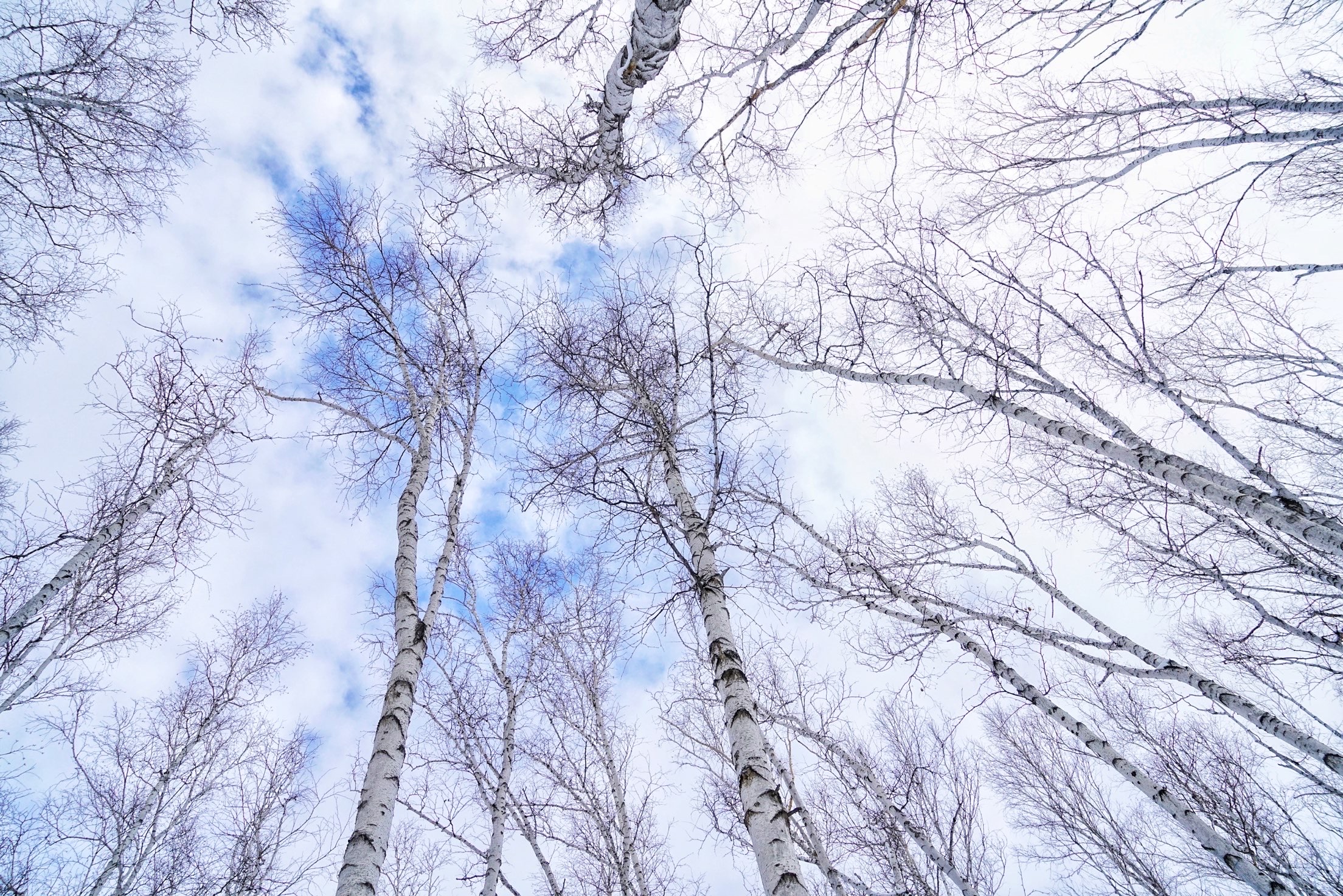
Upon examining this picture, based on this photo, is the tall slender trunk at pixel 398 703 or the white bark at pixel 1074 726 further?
the white bark at pixel 1074 726

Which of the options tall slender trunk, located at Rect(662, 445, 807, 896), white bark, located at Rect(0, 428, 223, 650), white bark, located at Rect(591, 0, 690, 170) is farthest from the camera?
white bark, located at Rect(0, 428, 223, 650)

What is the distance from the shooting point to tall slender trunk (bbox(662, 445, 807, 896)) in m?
2.82

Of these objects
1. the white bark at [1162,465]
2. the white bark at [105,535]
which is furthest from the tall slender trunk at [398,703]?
the white bark at [1162,465]

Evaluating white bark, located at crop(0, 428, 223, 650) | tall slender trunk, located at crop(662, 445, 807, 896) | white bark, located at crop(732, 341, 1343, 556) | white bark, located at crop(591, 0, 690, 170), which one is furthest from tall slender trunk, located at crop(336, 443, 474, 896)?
white bark, located at crop(732, 341, 1343, 556)

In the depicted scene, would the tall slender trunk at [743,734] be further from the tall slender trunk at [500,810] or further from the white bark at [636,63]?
the tall slender trunk at [500,810]

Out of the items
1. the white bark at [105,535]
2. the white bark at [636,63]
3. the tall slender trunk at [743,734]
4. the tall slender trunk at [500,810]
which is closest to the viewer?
the tall slender trunk at [743,734]

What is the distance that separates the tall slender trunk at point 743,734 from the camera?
2.82m

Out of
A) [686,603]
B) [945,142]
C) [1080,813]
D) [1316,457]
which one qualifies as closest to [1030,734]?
[1080,813]

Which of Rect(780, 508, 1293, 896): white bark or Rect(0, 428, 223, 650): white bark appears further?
Rect(0, 428, 223, 650): white bark

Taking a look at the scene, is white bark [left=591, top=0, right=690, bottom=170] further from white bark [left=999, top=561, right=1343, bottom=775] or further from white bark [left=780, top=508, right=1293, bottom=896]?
white bark [left=999, top=561, right=1343, bottom=775]

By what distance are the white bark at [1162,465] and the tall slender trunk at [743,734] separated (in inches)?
115

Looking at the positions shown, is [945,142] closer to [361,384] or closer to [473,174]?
[473,174]

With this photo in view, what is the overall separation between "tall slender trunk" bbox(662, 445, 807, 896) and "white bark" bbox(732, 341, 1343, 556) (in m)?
2.92

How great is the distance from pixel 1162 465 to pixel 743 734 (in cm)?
388
